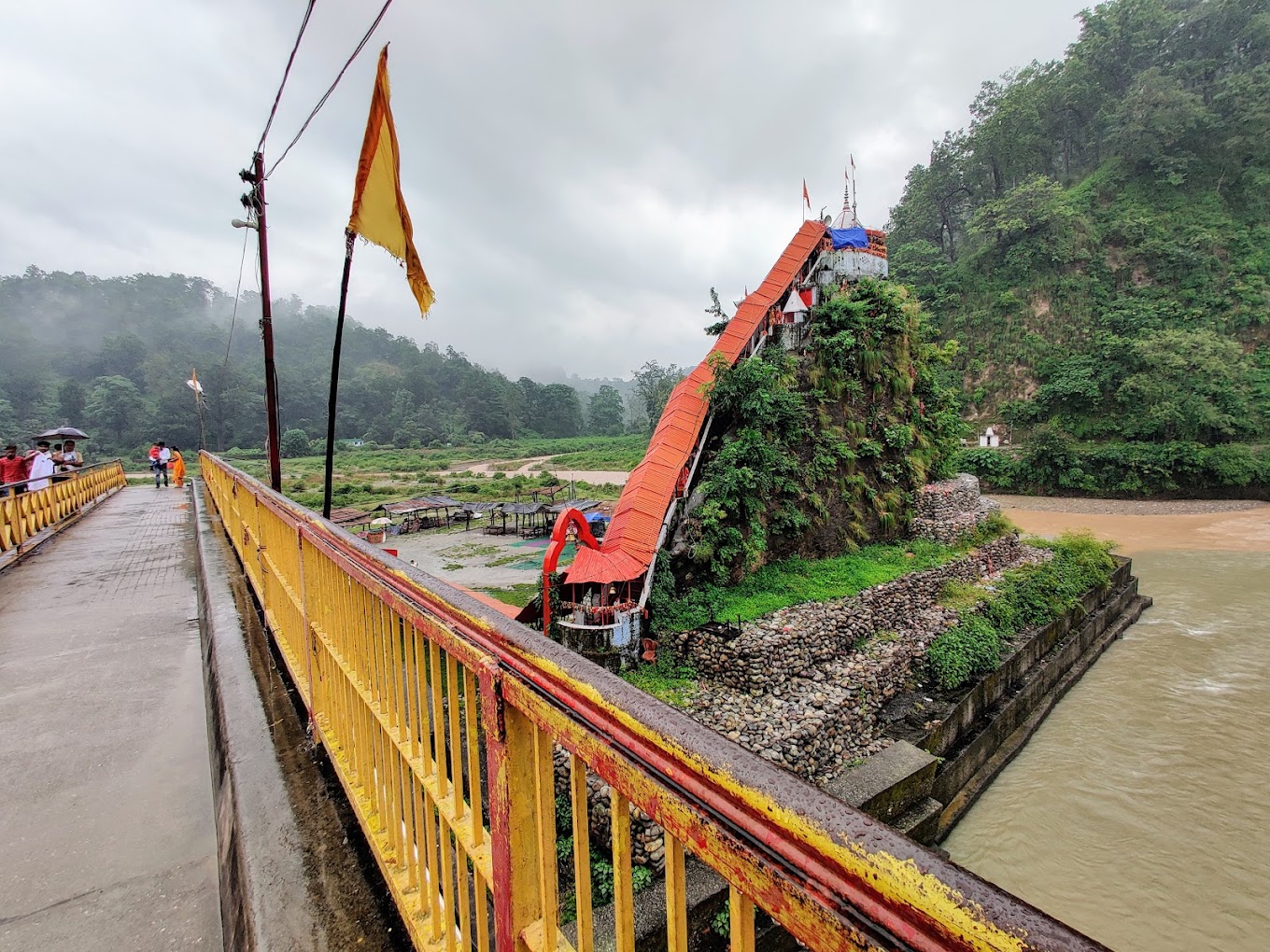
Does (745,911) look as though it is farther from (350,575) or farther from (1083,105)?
(1083,105)

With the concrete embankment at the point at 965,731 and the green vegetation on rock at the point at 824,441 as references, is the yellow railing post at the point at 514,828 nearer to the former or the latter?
the concrete embankment at the point at 965,731

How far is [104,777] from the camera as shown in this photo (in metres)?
2.99

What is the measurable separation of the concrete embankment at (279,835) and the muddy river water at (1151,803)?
8.08m

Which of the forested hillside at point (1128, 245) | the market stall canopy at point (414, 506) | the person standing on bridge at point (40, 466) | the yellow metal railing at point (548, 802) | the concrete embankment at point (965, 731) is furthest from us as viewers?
the forested hillside at point (1128, 245)

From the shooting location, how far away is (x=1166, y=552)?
67.2 ft

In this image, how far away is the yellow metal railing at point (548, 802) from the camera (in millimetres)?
558

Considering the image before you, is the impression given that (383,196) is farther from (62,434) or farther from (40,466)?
(62,434)

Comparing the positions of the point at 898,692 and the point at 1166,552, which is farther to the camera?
the point at 1166,552

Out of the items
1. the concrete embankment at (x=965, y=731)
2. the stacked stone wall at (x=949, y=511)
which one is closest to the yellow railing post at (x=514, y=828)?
the concrete embankment at (x=965, y=731)

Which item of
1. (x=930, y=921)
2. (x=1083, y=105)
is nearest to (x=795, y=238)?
(x=930, y=921)

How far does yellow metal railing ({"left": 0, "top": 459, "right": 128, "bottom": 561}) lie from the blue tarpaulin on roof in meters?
17.5

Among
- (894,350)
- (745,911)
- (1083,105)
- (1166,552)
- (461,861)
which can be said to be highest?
(1083,105)

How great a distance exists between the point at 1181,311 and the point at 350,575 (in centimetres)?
4398

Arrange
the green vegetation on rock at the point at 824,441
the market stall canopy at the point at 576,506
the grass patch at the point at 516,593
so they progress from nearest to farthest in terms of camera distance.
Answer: the green vegetation on rock at the point at 824,441, the grass patch at the point at 516,593, the market stall canopy at the point at 576,506
